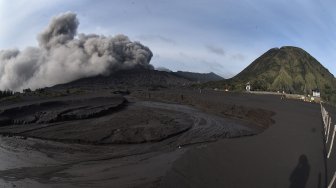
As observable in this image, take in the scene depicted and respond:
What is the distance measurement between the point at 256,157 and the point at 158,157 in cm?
466

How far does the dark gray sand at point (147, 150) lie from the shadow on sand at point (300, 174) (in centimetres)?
11

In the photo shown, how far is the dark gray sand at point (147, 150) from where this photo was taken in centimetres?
1371

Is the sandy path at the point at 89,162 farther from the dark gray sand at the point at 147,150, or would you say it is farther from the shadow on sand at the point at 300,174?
the shadow on sand at the point at 300,174

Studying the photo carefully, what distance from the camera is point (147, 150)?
64.5ft

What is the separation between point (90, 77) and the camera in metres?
118

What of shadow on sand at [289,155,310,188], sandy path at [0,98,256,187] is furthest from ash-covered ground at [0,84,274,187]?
shadow on sand at [289,155,310,188]

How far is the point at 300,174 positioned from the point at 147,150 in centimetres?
818

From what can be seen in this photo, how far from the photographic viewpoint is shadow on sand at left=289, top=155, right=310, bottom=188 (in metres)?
13.2

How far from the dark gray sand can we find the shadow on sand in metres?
0.11

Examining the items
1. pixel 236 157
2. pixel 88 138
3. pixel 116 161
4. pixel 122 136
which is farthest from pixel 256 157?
pixel 88 138

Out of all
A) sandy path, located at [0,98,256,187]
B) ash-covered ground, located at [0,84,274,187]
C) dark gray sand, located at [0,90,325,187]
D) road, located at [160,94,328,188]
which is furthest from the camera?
ash-covered ground, located at [0,84,274,187]

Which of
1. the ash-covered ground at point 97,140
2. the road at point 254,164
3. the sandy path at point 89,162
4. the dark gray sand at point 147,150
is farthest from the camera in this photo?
the ash-covered ground at point 97,140

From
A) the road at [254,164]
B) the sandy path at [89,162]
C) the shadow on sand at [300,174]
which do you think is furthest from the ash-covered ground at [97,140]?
the shadow on sand at [300,174]

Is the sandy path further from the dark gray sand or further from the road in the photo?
the road
